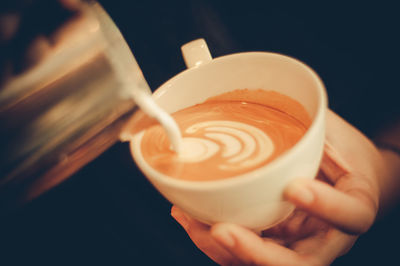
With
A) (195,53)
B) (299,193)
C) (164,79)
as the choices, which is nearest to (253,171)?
(299,193)

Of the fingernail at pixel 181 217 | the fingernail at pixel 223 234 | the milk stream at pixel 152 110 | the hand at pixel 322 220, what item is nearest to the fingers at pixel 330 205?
the hand at pixel 322 220

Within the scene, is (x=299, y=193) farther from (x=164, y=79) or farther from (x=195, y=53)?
(x=164, y=79)

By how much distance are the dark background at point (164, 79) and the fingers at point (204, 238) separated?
9.3 inches

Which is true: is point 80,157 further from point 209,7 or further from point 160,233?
point 209,7

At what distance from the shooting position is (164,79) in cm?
84

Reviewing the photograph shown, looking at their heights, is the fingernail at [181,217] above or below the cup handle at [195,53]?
below

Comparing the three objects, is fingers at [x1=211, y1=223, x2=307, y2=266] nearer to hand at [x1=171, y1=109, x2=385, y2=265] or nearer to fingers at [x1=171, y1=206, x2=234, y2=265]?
hand at [x1=171, y1=109, x2=385, y2=265]

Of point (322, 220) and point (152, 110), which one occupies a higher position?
point (152, 110)

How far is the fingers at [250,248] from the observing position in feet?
1.30

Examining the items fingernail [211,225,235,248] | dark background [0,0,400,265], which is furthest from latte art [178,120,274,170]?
dark background [0,0,400,265]

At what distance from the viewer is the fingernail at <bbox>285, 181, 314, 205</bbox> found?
0.35 m

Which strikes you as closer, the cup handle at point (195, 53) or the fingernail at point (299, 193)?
the fingernail at point (299, 193)

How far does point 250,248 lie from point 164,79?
581mm

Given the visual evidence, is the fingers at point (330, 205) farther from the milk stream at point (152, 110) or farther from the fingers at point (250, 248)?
the milk stream at point (152, 110)
